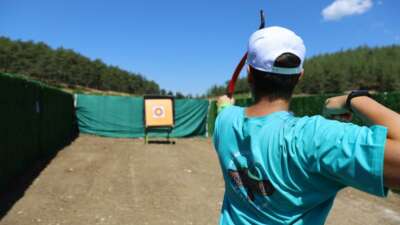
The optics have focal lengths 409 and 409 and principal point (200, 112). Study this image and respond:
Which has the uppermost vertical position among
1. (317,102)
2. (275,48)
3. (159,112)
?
(275,48)

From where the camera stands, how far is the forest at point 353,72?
94.9 m

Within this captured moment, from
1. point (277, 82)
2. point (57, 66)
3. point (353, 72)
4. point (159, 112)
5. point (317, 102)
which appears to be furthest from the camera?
point (353, 72)

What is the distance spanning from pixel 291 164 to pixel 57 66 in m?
107

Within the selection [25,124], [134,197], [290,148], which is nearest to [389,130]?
[290,148]

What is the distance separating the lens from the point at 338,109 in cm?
131

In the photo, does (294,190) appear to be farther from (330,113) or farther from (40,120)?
(40,120)

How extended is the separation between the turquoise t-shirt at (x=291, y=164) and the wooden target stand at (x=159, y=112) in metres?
16.4

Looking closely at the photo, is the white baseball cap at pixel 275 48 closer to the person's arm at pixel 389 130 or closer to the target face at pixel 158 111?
the person's arm at pixel 389 130

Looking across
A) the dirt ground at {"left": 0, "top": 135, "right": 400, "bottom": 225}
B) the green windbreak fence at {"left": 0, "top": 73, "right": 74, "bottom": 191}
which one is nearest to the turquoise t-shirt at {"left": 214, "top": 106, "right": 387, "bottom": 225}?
the dirt ground at {"left": 0, "top": 135, "right": 400, "bottom": 225}

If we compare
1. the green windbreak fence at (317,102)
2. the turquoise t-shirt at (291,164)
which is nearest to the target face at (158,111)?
the green windbreak fence at (317,102)

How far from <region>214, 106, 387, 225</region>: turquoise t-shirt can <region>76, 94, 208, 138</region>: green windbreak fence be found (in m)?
17.6

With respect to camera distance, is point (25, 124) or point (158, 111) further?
point (158, 111)

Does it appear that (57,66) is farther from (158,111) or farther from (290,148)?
(290,148)

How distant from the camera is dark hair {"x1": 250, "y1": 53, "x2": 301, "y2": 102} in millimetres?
1244
